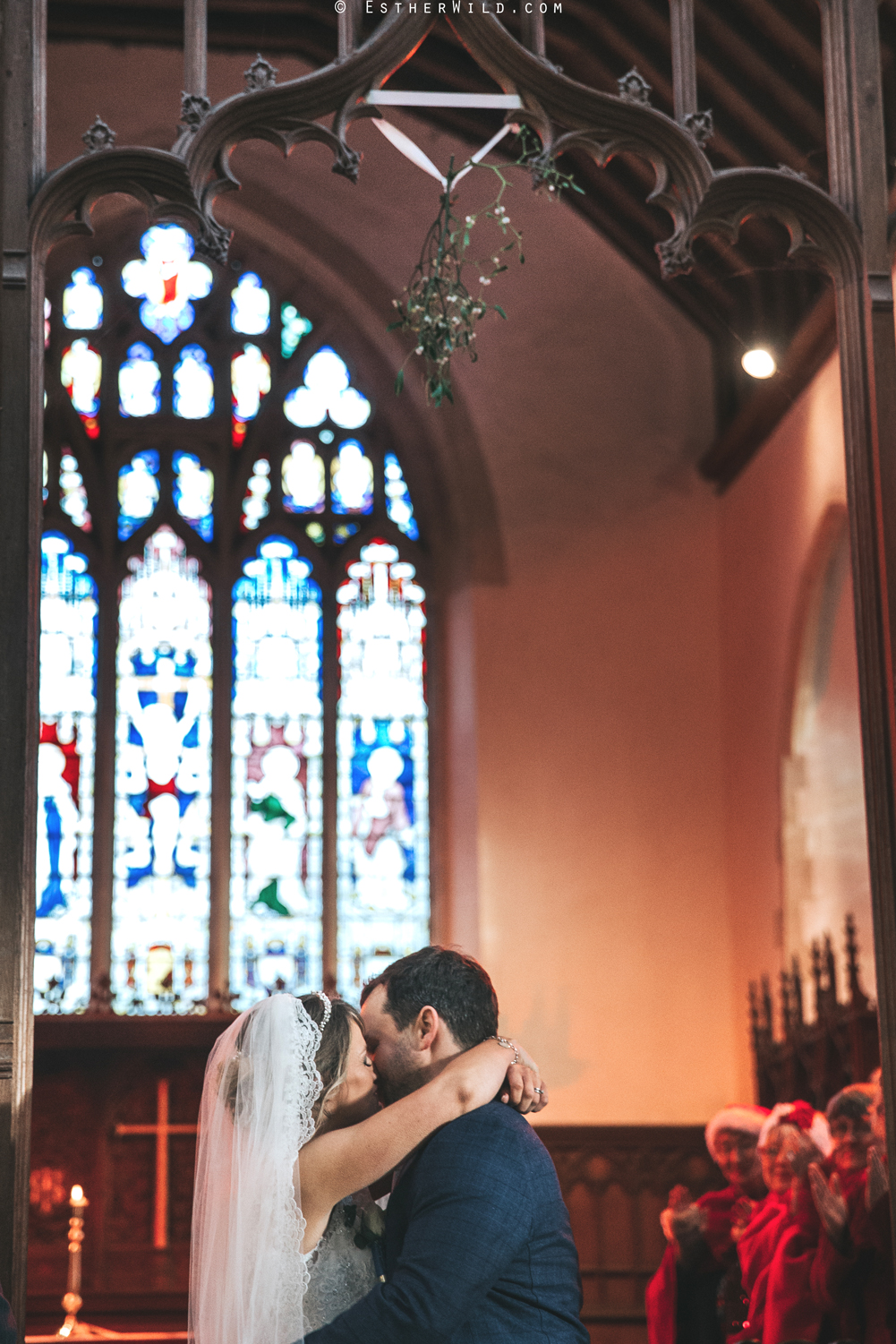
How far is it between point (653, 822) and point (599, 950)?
70 cm

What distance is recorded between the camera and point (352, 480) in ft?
30.5

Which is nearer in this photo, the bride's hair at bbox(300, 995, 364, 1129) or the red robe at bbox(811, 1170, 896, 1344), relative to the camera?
the bride's hair at bbox(300, 995, 364, 1129)

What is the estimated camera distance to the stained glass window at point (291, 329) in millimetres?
9312

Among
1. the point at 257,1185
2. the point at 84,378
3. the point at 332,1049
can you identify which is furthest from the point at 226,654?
the point at 257,1185

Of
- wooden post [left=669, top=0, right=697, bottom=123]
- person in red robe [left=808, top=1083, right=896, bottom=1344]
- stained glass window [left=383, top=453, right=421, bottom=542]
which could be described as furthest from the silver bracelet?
stained glass window [left=383, top=453, right=421, bottom=542]

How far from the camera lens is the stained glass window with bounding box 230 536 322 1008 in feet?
28.4

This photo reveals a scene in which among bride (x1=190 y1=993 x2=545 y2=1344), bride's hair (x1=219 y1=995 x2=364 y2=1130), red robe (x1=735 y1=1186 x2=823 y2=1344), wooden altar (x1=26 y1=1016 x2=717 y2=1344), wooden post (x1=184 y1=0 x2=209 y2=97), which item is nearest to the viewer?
bride (x1=190 y1=993 x2=545 y2=1344)

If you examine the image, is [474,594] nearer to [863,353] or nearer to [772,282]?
[772,282]

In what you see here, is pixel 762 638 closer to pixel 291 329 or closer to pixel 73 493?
pixel 291 329

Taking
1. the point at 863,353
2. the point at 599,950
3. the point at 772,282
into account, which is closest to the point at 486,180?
the point at 772,282

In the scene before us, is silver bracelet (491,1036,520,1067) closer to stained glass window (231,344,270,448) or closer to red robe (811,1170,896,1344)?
red robe (811,1170,896,1344)

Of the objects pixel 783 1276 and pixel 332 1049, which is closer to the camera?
pixel 332 1049

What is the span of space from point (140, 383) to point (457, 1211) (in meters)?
7.36

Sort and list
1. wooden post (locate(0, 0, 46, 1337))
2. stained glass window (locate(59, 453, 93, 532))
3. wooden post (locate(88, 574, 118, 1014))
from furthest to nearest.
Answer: stained glass window (locate(59, 453, 93, 532)) → wooden post (locate(88, 574, 118, 1014)) → wooden post (locate(0, 0, 46, 1337))
